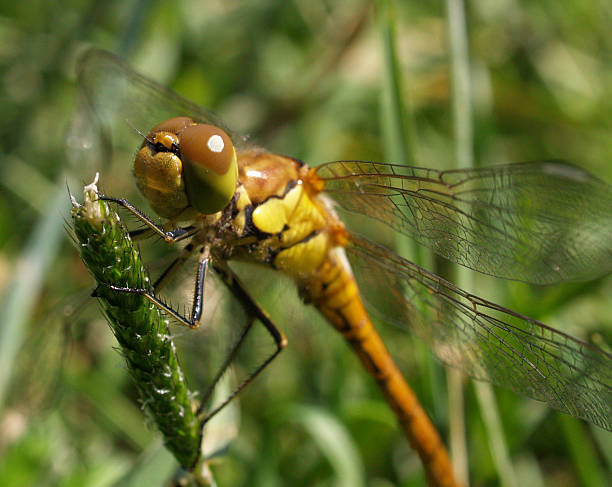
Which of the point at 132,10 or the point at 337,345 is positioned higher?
the point at 132,10

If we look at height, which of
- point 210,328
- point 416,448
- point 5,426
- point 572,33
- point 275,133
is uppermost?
point 572,33

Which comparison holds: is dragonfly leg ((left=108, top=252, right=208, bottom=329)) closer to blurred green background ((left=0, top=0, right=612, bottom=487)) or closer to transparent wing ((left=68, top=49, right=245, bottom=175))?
blurred green background ((left=0, top=0, right=612, bottom=487))

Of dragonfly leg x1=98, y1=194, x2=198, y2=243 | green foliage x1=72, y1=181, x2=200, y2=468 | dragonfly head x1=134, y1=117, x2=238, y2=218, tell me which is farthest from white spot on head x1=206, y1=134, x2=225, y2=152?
green foliage x1=72, y1=181, x2=200, y2=468

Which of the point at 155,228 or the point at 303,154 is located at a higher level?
the point at 303,154

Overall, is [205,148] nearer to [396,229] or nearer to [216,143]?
[216,143]

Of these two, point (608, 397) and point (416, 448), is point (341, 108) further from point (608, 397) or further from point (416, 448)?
point (608, 397)

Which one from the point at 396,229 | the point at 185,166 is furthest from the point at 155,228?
the point at 396,229

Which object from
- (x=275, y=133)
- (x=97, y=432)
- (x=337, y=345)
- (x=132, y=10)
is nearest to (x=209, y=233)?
(x=337, y=345)
